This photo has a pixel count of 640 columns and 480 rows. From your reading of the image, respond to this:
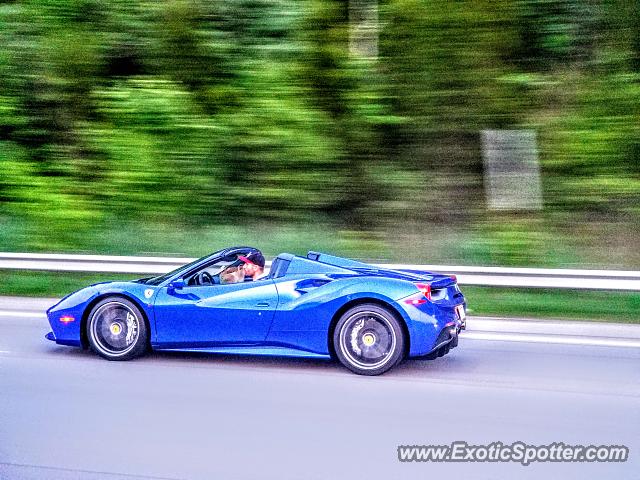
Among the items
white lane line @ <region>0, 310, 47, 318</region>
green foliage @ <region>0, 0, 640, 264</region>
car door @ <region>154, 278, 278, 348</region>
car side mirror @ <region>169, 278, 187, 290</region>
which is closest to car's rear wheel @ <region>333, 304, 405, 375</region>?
car door @ <region>154, 278, 278, 348</region>

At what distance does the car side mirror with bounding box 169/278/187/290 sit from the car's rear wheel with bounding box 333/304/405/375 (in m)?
1.35

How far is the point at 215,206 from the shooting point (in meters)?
12.6

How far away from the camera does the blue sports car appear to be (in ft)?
20.8

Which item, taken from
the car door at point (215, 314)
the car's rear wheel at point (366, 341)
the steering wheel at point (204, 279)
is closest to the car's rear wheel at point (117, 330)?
the car door at point (215, 314)

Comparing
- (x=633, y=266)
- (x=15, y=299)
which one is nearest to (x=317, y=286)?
(x=15, y=299)

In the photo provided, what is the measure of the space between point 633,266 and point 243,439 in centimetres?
721

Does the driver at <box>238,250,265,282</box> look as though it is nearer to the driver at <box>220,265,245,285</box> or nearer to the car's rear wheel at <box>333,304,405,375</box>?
the driver at <box>220,265,245,285</box>

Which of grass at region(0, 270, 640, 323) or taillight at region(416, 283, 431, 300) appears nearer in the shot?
taillight at region(416, 283, 431, 300)

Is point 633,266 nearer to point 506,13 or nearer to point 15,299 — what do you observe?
point 506,13

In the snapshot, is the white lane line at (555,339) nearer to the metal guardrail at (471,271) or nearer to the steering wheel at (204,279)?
the metal guardrail at (471,271)

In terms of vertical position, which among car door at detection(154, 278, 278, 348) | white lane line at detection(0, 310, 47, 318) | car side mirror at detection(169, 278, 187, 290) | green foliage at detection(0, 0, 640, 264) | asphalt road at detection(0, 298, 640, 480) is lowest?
asphalt road at detection(0, 298, 640, 480)

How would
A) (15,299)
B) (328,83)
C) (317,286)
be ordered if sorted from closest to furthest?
(317,286)
(15,299)
(328,83)

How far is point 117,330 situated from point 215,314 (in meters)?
0.93

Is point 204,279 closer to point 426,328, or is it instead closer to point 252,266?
point 252,266
